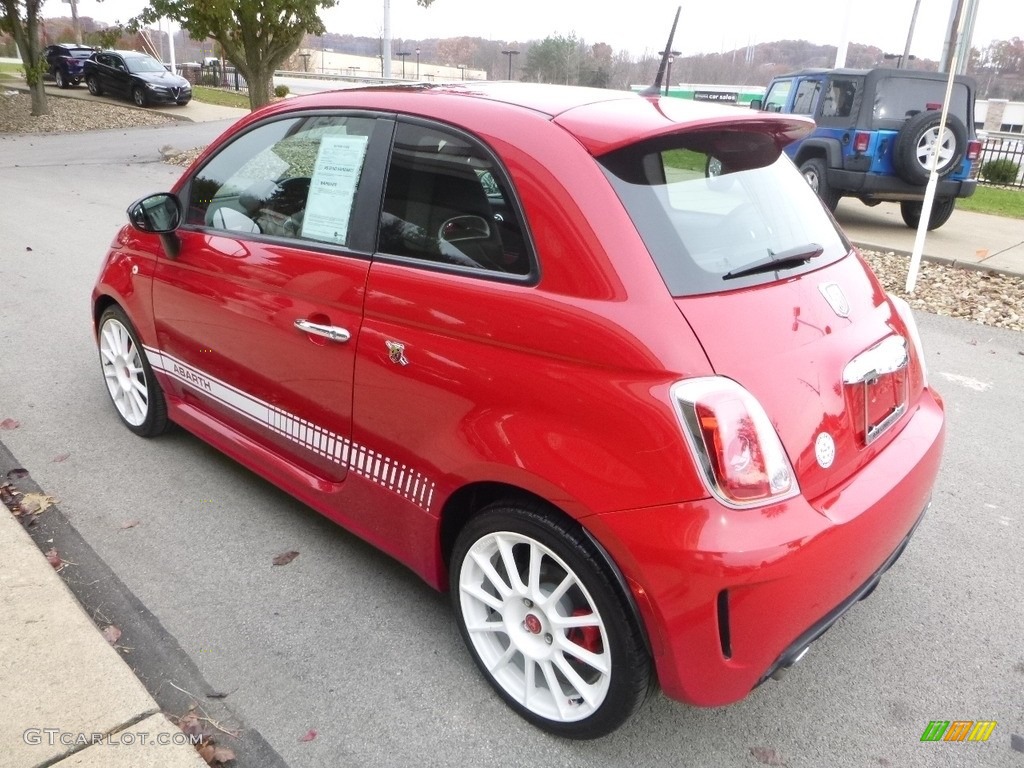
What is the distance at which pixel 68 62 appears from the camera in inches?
1131

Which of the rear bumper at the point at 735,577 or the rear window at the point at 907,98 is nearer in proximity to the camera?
the rear bumper at the point at 735,577

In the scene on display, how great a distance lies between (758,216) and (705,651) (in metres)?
1.33

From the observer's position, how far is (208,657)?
269cm

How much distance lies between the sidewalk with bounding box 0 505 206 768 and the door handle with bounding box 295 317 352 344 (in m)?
1.20

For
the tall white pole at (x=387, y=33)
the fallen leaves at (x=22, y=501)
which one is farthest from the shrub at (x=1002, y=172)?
the fallen leaves at (x=22, y=501)

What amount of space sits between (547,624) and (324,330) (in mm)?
1211

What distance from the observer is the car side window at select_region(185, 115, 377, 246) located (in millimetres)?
2807

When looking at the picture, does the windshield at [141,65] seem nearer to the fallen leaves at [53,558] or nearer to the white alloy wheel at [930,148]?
the white alloy wheel at [930,148]

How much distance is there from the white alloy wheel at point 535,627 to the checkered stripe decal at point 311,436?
0.31 m

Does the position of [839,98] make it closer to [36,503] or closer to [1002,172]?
[1002,172]

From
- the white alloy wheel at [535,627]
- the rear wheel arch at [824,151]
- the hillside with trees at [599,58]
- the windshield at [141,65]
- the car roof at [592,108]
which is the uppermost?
the hillside with trees at [599,58]

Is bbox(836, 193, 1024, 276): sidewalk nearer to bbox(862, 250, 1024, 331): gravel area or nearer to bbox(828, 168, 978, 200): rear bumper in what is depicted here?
bbox(862, 250, 1024, 331): gravel area

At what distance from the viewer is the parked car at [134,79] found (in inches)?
990

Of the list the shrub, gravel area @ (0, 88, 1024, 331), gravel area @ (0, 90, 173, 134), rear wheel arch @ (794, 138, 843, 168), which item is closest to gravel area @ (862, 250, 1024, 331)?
gravel area @ (0, 88, 1024, 331)
